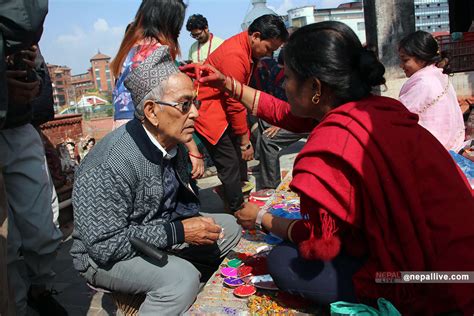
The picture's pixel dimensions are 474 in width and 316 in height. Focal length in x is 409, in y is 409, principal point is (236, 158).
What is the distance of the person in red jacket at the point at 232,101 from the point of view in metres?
3.79

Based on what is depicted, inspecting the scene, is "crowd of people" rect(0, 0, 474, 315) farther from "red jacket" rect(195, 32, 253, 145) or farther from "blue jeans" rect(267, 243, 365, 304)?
"red jacket" rect(195, 32, 253, 145)

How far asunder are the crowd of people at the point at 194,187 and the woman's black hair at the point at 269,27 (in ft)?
3.22

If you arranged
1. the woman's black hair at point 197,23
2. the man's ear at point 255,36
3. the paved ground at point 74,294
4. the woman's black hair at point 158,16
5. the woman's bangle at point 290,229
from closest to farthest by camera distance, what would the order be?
1. the woman's bangle at point 290,229
2. the woman's black hair at point 158,16
3. the paved ground at point 74,294
4. the man's ear at point 255,36
5. the woman's black hair at point 197,23

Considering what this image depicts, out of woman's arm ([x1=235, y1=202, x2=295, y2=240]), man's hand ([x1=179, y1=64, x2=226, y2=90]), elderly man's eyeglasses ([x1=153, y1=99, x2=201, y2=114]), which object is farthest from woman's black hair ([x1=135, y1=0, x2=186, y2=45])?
woman's arm ([x1=235, y1=202, x2=295, y2=240])

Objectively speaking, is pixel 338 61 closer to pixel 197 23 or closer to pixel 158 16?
pixel 158 16

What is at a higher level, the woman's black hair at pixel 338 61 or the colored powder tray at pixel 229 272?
the woman's black hair at pixel 338 61

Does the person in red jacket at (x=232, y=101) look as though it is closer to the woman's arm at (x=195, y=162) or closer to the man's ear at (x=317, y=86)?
the woman's arm at (x=195, y=162)

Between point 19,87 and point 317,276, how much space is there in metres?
1.96

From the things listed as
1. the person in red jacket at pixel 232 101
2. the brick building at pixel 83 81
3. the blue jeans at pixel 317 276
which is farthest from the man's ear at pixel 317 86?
the brick building at pixel 83 81

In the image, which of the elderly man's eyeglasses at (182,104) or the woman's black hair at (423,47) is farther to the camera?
the woman's black hair at (423,47)

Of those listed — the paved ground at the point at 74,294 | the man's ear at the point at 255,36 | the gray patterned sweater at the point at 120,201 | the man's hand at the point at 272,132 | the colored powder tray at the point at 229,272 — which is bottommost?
the paved ground at the point at 74,294

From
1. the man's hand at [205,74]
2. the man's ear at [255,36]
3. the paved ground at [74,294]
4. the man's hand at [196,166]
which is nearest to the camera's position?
the man's hand at [205,74]

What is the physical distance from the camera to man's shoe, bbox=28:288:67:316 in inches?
109

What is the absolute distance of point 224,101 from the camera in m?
3.95
